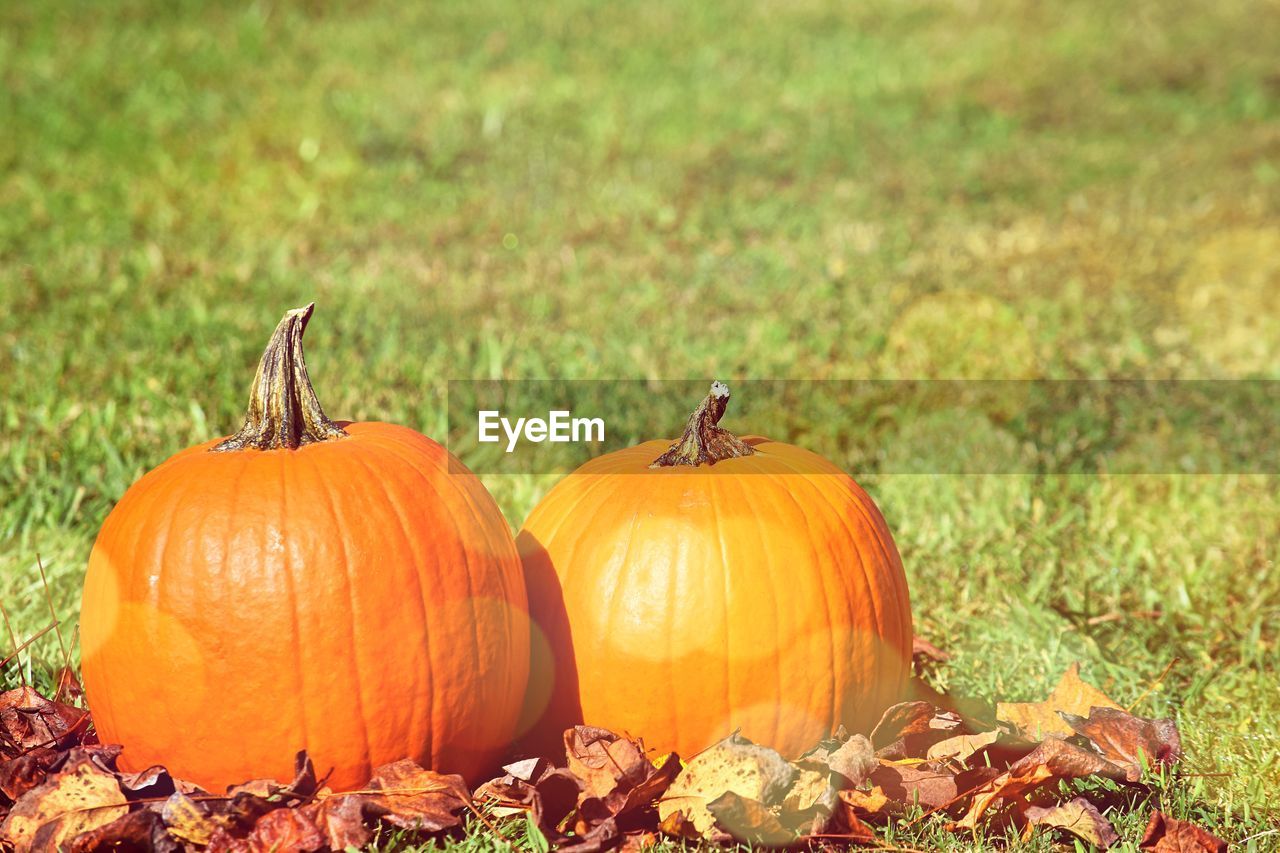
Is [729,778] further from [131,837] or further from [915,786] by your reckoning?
[131,837]

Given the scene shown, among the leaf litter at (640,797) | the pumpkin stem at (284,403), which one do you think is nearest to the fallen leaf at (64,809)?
the leaf litter at (640,797)

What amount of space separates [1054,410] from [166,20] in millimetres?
6484

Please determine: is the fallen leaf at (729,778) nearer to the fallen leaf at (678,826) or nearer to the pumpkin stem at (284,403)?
the fallen leaf at (678,826)

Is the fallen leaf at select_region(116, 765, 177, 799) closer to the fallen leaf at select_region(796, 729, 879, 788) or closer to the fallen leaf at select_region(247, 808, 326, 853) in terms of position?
the fallen leaf at select_region(247, 808, 326, 853)

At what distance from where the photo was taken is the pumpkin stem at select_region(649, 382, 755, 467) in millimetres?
2609

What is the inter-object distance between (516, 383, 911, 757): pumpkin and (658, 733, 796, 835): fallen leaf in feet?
0.53

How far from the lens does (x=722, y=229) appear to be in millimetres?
6520

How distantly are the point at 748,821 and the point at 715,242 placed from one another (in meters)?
4.39

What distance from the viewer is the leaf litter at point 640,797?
2.23m

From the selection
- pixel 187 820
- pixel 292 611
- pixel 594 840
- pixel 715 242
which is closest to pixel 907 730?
pixel 594 840

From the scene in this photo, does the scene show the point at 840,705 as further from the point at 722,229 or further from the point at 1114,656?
the point at 722,229

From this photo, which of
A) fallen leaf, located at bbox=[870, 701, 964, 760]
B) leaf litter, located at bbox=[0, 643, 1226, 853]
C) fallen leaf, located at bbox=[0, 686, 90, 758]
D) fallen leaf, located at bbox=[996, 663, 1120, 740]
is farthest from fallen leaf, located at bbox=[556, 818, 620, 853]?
fallen leaf, located at bbox=[0, 686, 90, 758]

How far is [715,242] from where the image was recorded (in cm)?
636

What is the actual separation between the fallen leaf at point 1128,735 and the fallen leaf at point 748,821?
2.14ft
